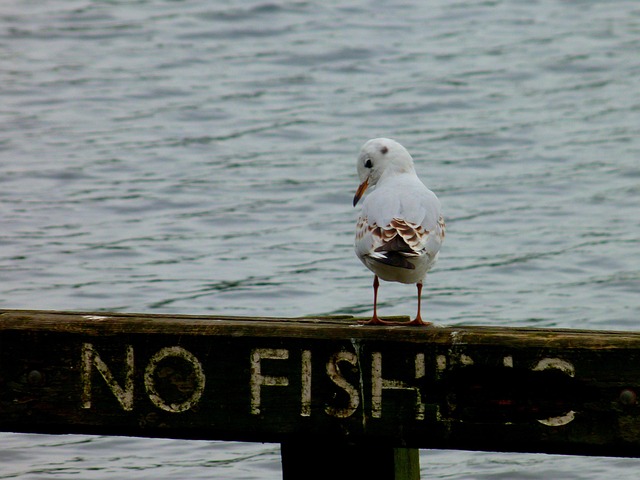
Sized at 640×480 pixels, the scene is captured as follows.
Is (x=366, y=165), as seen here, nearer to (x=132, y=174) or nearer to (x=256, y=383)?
(x=256, y=383)

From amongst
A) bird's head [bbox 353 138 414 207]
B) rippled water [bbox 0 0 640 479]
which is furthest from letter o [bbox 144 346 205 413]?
rippled water [bbox 0 0 640 479]

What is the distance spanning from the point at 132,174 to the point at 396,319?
9215 mm

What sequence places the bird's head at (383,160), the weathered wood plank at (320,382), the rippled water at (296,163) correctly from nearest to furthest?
the weathered wood plank at (320,382) → the bird's head at (383,160) → the rippled water at (296,163)

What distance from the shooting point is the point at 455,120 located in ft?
50.4

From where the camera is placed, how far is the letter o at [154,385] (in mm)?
3793

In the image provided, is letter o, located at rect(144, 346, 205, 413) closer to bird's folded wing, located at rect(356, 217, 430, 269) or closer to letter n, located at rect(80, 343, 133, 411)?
letter n, located at rect(80, 343, 133, 411)

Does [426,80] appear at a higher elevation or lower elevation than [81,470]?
higher

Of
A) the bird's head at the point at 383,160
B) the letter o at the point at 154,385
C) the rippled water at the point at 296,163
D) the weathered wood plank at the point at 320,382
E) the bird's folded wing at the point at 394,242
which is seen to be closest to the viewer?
the weathered wood plank at the point at 320,382

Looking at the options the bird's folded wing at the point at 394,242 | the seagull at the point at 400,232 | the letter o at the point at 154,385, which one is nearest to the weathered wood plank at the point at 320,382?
the letter o at the point at 154,385

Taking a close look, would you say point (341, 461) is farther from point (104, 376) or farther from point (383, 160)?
point (383, 160)

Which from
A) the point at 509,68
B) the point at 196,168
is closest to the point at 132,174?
the point at 196,168

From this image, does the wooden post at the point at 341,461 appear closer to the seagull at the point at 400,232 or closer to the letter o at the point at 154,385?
the letter o at the point at 154,385

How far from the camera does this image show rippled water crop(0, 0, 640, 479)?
9.69 metres

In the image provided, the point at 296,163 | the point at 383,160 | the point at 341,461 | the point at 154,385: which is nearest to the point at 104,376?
the point at 154,385
